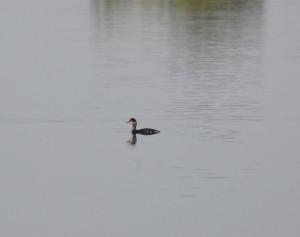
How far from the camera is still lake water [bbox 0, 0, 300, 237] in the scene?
1950 centimetres

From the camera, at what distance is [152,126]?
88.9 ft

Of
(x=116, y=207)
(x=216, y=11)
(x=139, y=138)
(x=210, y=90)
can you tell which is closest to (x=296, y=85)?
(x=210, y=90)

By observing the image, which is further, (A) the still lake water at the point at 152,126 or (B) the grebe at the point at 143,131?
(B) the grebe at the point at 143,131

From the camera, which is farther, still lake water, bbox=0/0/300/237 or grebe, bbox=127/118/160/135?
grebe, bbox=127/118/160/135

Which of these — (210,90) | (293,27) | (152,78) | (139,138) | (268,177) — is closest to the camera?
(268,177)

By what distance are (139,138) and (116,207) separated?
230 inches

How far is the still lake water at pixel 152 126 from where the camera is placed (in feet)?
64.0

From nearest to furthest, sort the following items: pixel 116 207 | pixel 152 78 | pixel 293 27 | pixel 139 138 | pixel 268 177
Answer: pixel 116 207 → pixel 268 177 → pixel 139 138 → pixel 152 78 → pixel 293 27

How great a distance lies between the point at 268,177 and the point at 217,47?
2092 centimetres

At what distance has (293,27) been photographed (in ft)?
161

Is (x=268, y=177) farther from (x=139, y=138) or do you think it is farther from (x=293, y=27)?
(x=293, y=27)

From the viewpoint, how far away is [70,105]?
29.7m

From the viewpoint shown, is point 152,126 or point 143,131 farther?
point 152,126

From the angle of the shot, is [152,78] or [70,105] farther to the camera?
[152,78]
